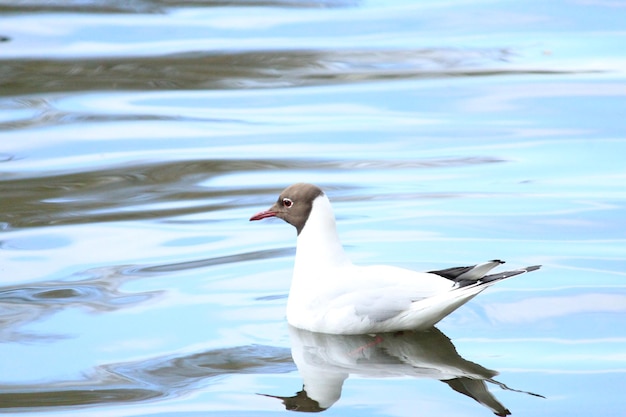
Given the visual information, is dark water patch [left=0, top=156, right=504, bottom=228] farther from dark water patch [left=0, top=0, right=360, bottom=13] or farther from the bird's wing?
dark water patch [left=0, top=0, right=360, bottom=13]

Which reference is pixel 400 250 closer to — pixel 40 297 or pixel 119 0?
pixel 40 297

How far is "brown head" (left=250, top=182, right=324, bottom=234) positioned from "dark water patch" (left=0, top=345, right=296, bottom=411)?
649 millimetres

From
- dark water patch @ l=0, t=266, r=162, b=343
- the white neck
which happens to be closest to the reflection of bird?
the white neck

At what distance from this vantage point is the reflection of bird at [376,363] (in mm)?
5230

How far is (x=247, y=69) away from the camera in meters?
12.4

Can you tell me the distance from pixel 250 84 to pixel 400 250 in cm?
515

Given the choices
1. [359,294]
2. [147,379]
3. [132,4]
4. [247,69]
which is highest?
[132,4]

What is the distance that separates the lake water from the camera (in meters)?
5.49

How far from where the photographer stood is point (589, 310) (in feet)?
20.2

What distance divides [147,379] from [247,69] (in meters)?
7.11

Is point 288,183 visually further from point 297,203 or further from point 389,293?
point 389,293

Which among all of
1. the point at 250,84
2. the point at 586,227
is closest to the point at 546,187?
the point at 586,227

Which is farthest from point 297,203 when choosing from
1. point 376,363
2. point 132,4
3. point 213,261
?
point 132,4

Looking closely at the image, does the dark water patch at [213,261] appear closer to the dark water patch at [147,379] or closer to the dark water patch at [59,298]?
the dark water patch at [59,298]
